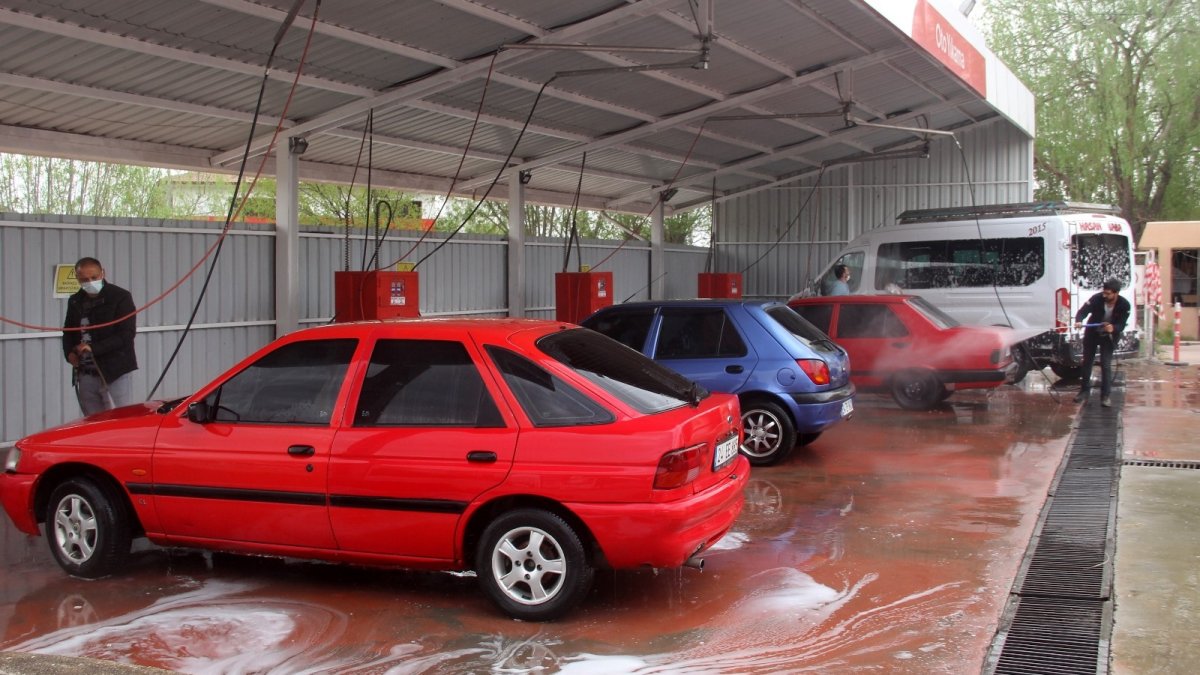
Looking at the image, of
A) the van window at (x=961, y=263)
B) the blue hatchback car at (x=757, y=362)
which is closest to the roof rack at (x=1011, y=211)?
the van window at (x=961, y=263)

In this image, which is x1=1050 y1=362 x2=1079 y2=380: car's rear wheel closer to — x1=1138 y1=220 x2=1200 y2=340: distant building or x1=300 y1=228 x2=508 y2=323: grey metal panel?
x1=300 y1=228 x2=508 y2=323: grey metal panel

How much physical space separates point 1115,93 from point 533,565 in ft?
99.4

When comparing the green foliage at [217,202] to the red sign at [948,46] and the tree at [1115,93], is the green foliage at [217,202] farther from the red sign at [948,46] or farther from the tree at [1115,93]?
the red sign at [948,46]

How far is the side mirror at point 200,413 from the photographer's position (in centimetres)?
616

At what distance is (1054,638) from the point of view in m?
5.27

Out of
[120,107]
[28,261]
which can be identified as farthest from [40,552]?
[120,107]

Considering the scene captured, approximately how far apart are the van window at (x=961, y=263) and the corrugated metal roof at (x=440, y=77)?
2.44 metres

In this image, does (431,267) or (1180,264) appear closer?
(431,267)

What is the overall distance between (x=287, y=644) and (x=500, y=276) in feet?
39.2

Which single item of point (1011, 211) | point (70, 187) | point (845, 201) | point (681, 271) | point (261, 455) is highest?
point (70, 187)

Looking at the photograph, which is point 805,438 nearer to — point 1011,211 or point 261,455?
point 261,455

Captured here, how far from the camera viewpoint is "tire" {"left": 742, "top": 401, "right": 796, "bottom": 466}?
966cm

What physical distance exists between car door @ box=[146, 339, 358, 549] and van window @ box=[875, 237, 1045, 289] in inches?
487

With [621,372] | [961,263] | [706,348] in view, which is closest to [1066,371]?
[961,263]
